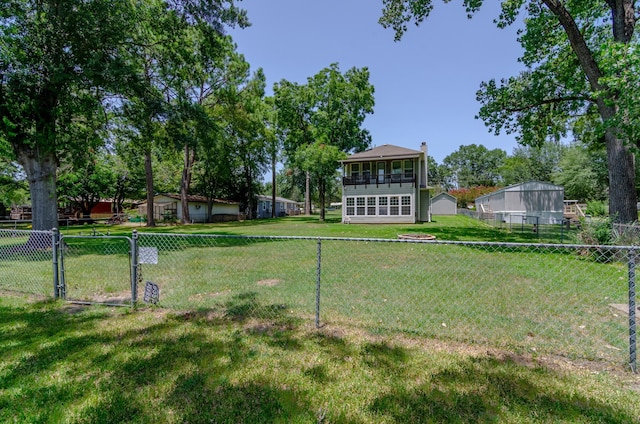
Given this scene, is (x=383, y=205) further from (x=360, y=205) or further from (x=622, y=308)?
(x=622, y=308)

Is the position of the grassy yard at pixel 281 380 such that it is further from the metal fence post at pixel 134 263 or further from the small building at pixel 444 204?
the small building at pixel 444 204

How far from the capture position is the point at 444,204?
143 feet

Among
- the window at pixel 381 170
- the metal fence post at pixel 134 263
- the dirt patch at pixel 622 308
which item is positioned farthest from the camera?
the window at pixel 381 170

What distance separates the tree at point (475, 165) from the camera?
3196 inches

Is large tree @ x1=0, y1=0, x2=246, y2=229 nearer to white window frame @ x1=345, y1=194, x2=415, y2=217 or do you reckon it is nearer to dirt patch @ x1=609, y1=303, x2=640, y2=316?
dirt patch @ x1=609, y1=303, x2=640, y2=316

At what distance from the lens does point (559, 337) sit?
3.71m

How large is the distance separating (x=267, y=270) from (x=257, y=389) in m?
4.88

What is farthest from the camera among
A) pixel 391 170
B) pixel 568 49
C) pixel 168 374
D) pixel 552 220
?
pixel 391 170

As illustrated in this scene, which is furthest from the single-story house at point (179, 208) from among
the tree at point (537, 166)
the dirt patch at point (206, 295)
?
the tree at point (537, 166)

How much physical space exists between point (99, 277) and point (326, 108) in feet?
90.4

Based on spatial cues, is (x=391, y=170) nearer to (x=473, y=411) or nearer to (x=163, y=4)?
Result: (x=163, y=4)

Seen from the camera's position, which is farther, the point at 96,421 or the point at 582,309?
the point at 582,309

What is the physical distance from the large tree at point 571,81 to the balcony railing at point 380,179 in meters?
11.0

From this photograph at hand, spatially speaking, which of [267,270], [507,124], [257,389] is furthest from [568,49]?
[257,389]
